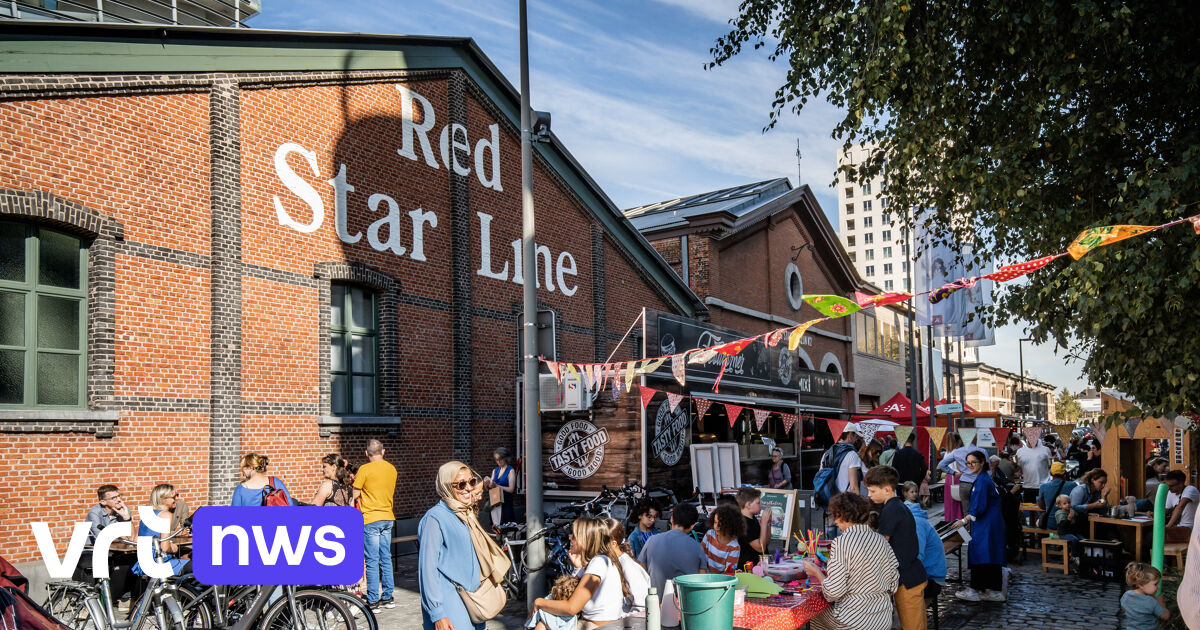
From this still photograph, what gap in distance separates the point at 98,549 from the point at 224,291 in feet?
20.1

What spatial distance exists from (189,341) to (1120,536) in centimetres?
1346

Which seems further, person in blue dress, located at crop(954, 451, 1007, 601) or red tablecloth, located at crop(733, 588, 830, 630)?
person in blue dress, located at crop(954, 451, 1007, 601)

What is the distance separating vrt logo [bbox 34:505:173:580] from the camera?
6.36 meters

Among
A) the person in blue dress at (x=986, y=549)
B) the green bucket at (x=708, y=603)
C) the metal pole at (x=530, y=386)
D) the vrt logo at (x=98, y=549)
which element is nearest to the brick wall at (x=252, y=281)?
the vrt logo at (x=98, y=549)

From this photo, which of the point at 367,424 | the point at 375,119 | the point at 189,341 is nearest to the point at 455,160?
the point at 375,119

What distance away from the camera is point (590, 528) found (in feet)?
20.7

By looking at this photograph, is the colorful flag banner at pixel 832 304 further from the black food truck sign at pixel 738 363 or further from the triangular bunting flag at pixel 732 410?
the triangular bunting flag at pixel 732 410

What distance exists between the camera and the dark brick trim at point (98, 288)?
428 inches

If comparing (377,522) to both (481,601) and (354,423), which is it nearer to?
(354,423)

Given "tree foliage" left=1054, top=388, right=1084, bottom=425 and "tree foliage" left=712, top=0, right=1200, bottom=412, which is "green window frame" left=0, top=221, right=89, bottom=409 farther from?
"tree foliage" left=1054, top=388, right=1084, bottom=425

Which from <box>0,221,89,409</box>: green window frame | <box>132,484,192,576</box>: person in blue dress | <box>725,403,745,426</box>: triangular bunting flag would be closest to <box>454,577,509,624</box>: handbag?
<box>132,484,192,576</box>: person in blue dress

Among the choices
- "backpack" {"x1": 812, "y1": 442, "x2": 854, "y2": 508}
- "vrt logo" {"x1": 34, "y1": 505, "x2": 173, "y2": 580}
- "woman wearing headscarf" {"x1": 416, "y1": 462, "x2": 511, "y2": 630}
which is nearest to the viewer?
"woman wearing headscarf" {"x1": 416, "y1": 462, "x2": 511, "y2": 630}

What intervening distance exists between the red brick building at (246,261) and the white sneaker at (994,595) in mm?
5916

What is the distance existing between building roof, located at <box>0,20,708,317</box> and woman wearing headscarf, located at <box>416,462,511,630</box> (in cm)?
870
